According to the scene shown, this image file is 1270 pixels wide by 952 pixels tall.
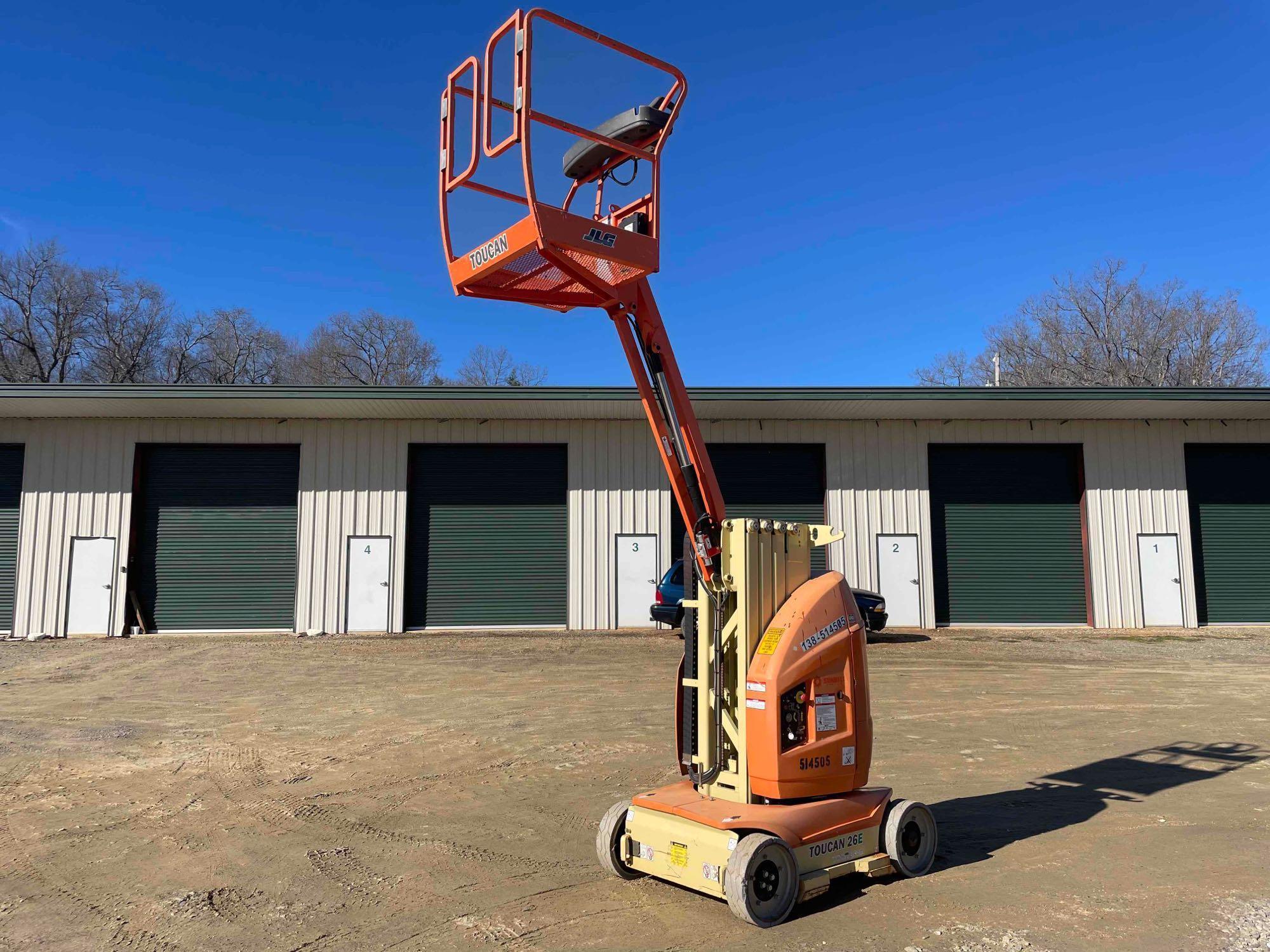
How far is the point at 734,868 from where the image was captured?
425cm

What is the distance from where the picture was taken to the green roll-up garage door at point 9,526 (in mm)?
18656

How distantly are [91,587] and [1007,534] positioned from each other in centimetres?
2032

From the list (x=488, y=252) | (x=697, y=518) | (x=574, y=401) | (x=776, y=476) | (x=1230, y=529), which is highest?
(x=574, y=401)

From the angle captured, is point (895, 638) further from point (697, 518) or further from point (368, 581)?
point (697, 518)

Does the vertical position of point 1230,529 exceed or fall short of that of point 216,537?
it exceeds it

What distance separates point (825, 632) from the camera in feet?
16.0

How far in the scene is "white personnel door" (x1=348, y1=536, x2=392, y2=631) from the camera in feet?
61.5

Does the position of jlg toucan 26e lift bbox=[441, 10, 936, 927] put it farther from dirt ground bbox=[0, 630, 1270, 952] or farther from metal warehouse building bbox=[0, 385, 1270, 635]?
metal warehouse building bbox=[0, 385, 1270, 635]

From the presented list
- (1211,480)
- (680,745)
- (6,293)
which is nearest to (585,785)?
(680,745)

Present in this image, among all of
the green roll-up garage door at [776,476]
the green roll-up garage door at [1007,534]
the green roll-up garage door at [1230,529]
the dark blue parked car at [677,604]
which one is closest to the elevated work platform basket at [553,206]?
the dark blue parked car at [677,604]

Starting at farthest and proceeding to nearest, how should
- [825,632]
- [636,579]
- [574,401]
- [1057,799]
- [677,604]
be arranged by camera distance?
[636,579] → [574,401] → [677,604] → [1057,799] → [825,632]

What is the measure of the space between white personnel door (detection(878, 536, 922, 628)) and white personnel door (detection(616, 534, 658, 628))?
201 inches

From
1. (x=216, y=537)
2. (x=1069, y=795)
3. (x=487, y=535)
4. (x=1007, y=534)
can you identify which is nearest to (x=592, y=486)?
(x=487, y=535)

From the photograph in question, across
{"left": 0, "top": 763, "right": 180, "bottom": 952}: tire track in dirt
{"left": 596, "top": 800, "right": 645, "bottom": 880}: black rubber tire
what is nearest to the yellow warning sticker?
{"left": 596, "top": 800, "right": 645, "bottom": 880}: black rubber tire
